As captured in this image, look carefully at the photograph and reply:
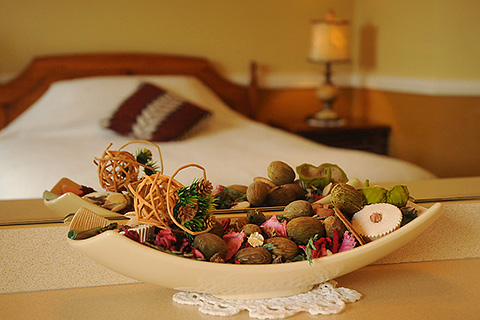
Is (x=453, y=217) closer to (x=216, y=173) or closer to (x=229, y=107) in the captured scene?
(x=216, y=173)

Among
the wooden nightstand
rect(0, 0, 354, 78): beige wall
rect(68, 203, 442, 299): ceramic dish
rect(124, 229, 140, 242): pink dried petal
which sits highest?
rect(0, 0, 354, 78): beige wall

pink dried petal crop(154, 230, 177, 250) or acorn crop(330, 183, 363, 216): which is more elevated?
acorn crop(330, 183, 363, 216)

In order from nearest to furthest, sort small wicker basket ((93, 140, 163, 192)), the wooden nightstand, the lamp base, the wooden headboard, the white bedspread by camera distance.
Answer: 1. small wicker basket ((93, 140, 163, 192))
2. the white bedspread
3. the wooden headboard
4. the wooden nightstand
5. the lamp base

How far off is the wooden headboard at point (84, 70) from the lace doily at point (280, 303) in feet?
7.99

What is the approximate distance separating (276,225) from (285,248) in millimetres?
70

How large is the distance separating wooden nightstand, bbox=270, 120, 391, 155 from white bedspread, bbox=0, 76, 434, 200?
0.40 meters

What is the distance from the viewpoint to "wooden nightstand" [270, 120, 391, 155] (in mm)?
3039

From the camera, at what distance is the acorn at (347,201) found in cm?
77

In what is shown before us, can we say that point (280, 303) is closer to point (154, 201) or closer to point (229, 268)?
point (229, 268)

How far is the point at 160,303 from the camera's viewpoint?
734 millimetres

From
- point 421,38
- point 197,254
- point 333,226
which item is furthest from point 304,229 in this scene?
point 421,38

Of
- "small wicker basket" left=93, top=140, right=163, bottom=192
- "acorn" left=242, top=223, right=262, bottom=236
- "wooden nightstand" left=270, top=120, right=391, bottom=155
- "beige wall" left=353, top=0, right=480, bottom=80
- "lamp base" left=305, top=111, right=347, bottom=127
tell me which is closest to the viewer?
"acorn" left=242, top=223, right=262, bottom=236

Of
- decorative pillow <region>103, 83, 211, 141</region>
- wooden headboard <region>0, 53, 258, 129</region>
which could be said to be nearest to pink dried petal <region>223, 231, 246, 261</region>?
decorative pillow <region>103, 83, 211, 141</region>

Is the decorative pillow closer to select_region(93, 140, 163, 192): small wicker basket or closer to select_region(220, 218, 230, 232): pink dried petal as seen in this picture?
select_region(93, 140, 163, 192): small wicker basket
